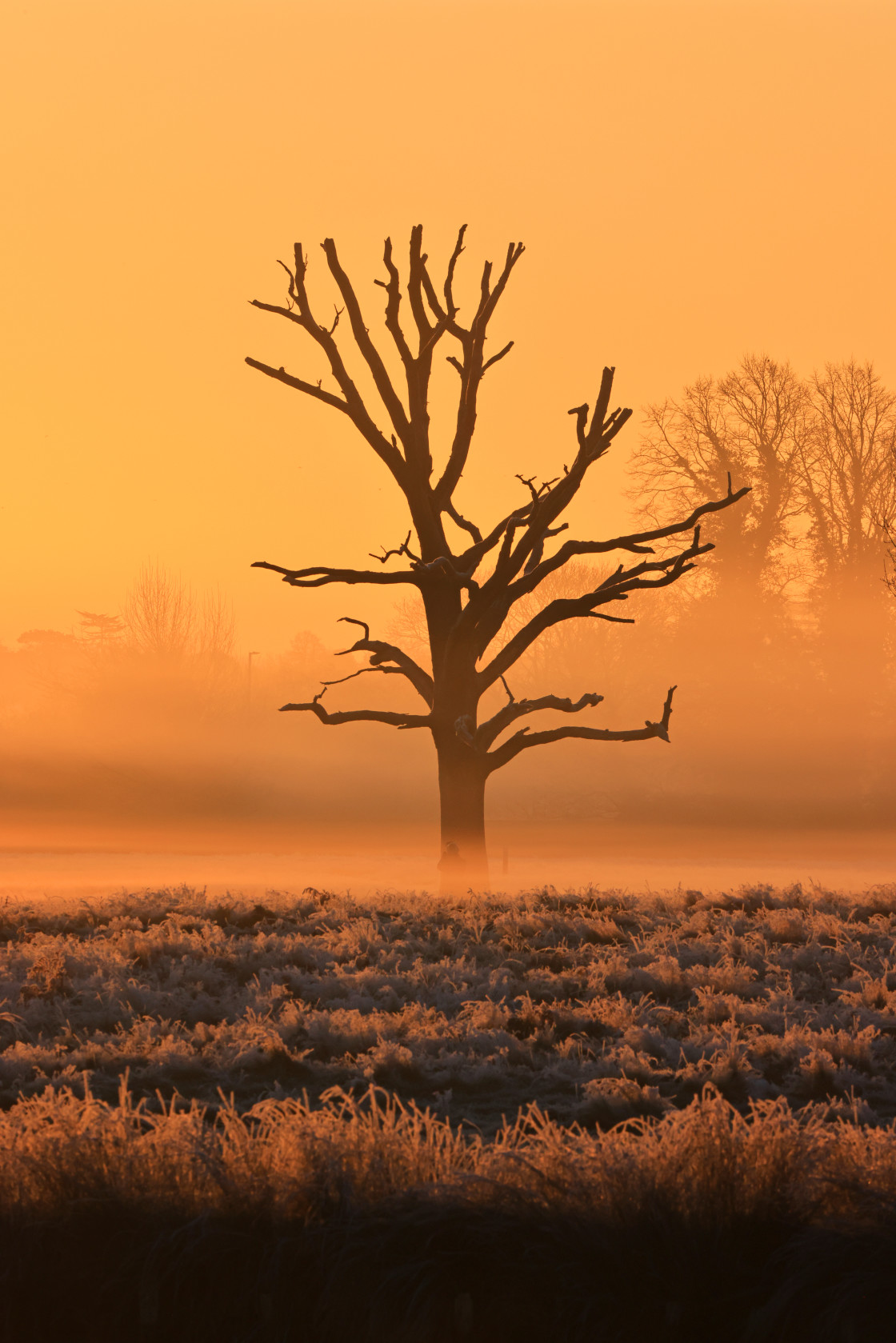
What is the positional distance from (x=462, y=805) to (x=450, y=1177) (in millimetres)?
14674

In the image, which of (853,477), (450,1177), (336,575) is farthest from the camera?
(853,477)

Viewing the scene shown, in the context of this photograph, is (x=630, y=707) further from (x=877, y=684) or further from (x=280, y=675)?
(x=280, y=675)

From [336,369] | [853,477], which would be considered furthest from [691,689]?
[336,369]

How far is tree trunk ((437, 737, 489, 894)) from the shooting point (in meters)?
20.1

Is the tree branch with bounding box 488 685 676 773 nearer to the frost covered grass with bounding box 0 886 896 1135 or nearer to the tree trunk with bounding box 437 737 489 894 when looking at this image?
the tree trunk with bounding box 437 737 489 894

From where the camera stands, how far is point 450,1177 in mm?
5766

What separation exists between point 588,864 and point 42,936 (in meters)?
25.0

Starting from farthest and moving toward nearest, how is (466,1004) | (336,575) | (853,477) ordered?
(853,477) < (336,575) < (466,1004)

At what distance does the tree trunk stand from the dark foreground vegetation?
10560 millimetres

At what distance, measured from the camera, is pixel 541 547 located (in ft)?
68.6

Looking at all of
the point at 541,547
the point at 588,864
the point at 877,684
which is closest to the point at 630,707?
the point at 877,684

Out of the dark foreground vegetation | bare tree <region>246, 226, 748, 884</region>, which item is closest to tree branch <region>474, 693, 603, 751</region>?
bare tree <region>246, 226, 748, 884</region>

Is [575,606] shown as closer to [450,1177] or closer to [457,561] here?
[457,561]

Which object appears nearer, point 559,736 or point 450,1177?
point 450,1177
